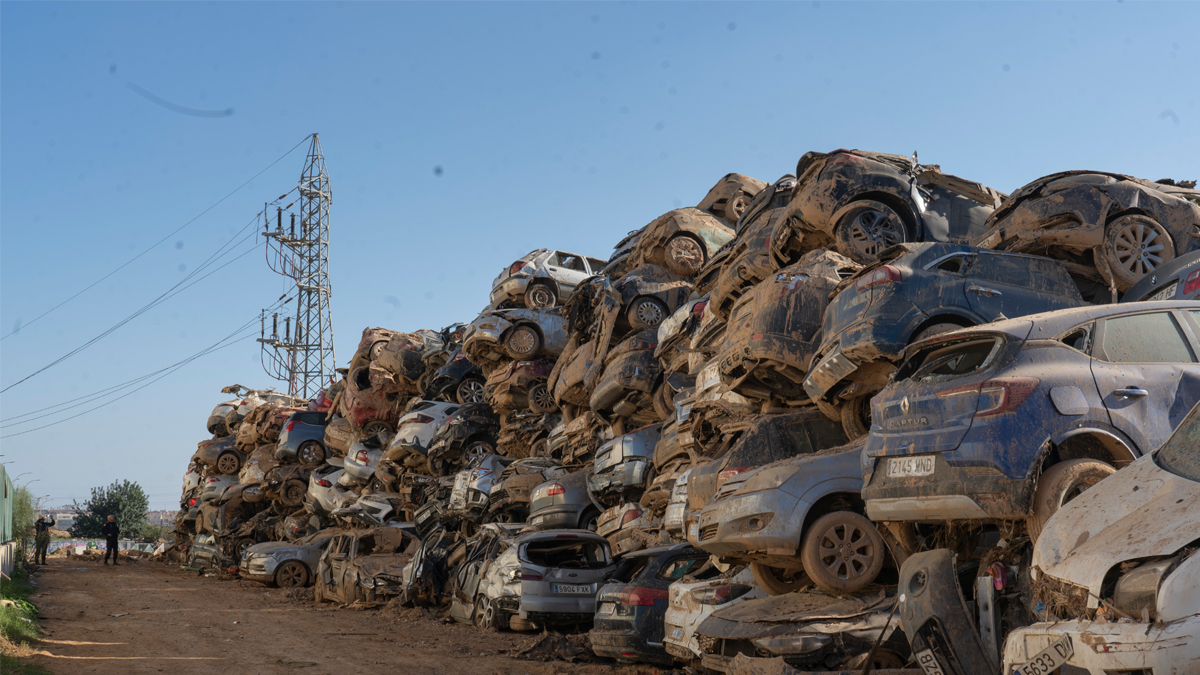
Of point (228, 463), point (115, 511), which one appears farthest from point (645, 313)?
point (115, 511)

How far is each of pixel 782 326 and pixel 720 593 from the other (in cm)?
287

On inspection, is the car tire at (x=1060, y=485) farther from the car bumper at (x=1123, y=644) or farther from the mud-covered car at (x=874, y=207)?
the mud-covered car at (x=874, y=207)

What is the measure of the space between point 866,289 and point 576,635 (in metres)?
6.51

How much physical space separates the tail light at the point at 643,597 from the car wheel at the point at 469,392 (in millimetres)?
17042

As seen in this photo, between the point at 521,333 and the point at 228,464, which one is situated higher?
the point at 521,333

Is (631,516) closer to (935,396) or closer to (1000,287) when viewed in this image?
(1000,287)

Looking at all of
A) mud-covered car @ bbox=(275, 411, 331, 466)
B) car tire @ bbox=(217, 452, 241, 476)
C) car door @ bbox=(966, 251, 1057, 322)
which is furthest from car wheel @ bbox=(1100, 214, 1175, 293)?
car tire @ bbox=(217, 452, 241, 476)

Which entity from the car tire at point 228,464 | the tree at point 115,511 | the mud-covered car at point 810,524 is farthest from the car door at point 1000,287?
the tree at point 115,511

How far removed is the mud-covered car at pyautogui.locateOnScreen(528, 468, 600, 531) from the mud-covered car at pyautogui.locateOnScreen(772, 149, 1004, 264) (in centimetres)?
649

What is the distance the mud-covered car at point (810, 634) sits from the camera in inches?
257

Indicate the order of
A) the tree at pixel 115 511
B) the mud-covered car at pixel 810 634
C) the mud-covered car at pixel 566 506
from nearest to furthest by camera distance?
1. the mud-covered car at pixel 810 634
2. the mud-covered car at pixel 566 506
3. the tree at pixel 115 511

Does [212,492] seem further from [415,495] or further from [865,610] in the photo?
[865,610]

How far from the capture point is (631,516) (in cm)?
1395

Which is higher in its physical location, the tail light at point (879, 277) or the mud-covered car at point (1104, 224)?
the mud-covered car at point (1104, 224)
